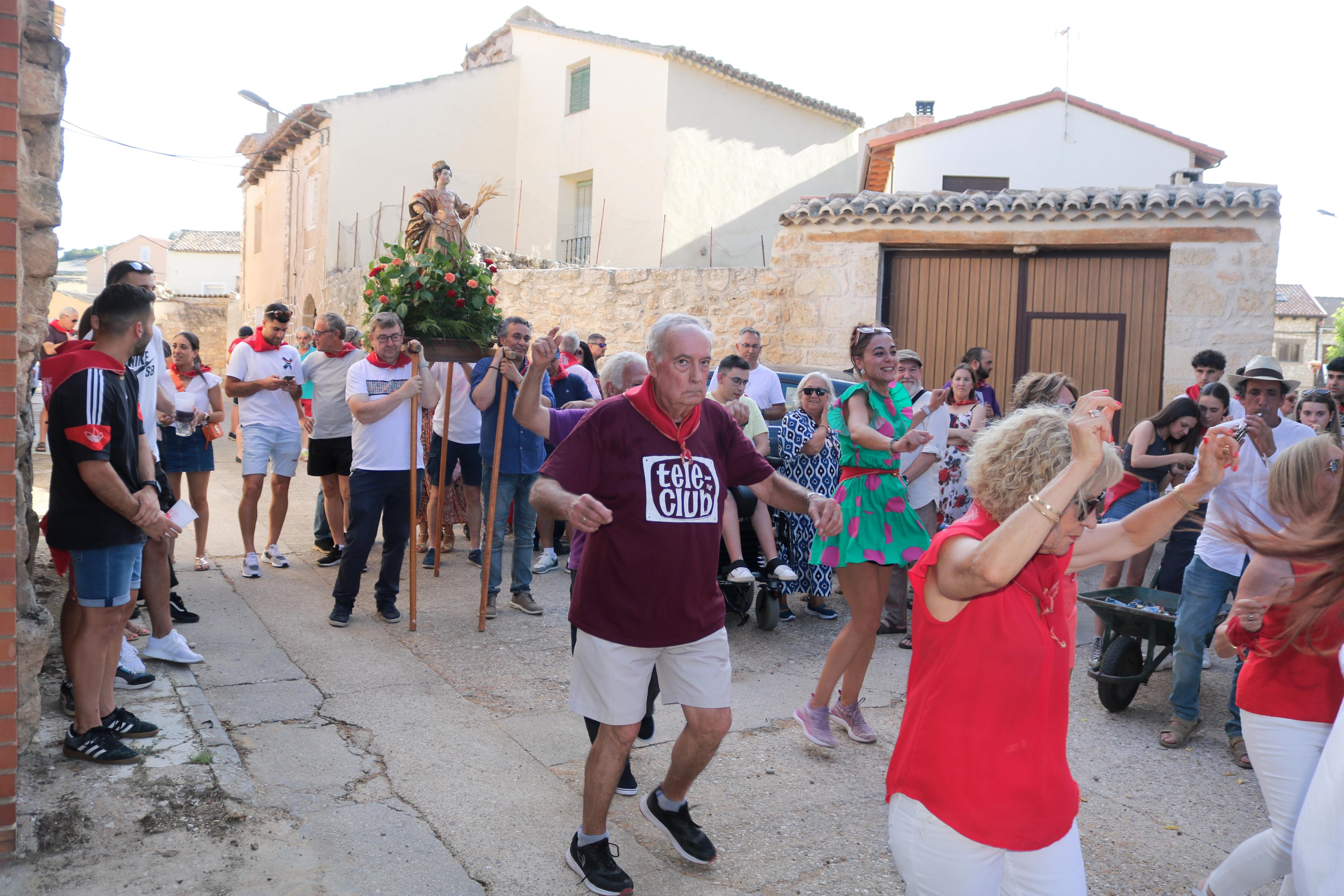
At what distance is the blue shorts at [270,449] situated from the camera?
7.51 m

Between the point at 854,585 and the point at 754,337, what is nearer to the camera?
the point at 854,585

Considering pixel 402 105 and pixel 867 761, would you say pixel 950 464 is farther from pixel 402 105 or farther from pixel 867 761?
pixel 402 105

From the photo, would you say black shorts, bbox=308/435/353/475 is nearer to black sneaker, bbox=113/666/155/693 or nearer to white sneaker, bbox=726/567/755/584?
black sneaker, bbox=113/666/155/693

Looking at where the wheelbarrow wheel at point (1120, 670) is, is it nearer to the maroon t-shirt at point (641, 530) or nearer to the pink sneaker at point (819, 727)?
the pink sneaker at point (819, 727)

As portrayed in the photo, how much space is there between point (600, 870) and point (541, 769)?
1073mm

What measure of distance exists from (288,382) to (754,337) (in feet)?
12.4

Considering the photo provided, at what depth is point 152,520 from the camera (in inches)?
156

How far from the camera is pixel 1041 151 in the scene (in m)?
16.8

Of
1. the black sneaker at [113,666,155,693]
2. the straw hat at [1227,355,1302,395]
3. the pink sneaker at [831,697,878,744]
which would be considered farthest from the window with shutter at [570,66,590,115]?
the pink sneaker at [831,697,878,744]

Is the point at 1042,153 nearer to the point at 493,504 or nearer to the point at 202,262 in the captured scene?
the point at 493,504

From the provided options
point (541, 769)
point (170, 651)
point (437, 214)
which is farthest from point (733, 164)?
point (541, 769)

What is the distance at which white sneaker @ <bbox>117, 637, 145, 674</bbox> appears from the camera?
484cm

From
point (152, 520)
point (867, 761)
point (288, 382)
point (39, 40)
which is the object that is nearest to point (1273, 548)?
point (867, 761)

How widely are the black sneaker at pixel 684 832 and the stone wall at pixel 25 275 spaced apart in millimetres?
2105
